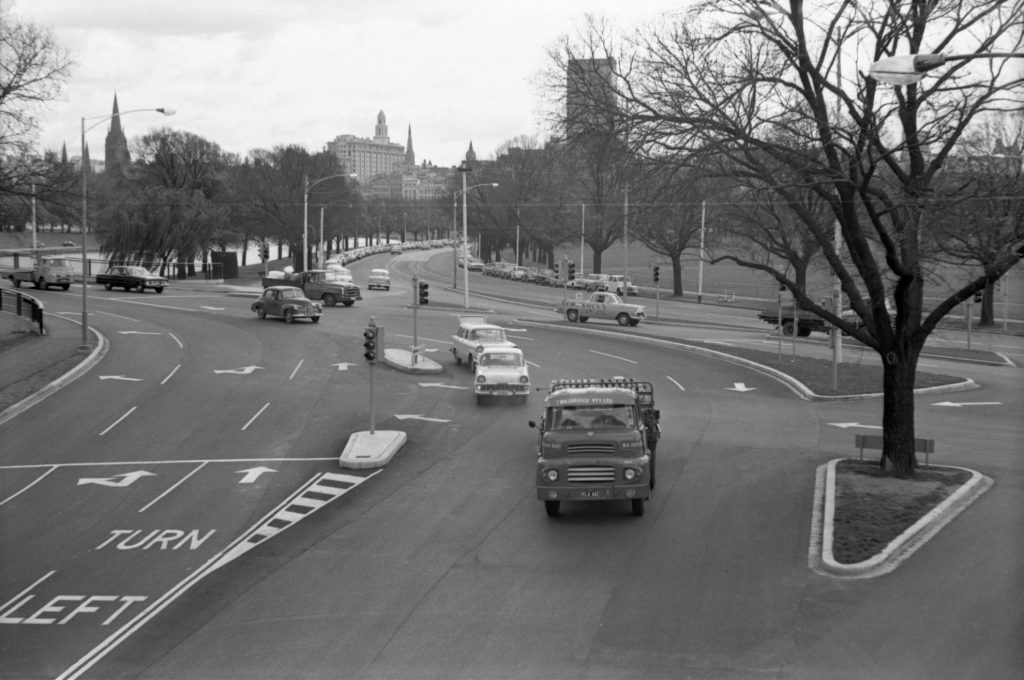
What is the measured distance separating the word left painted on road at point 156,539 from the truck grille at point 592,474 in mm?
7095

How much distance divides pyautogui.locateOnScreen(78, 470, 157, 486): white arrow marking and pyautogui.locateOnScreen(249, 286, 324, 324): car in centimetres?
2637

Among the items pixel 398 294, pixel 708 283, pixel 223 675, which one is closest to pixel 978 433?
pixel 223 675

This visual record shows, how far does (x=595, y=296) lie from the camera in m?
56.0

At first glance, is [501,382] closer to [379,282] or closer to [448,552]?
[448,552]

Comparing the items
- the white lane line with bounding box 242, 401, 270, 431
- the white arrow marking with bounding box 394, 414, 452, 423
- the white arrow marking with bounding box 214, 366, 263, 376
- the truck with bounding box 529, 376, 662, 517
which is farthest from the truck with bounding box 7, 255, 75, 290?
the truck with bounding box 529, 376, 662, 517

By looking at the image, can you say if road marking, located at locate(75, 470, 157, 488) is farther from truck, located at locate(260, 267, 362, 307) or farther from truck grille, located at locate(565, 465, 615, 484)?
truck, located at locate(260, 267, 362, 307)

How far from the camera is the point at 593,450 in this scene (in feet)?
60.1

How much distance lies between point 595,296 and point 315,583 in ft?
137

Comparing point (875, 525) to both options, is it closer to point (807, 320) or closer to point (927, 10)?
point (927, 10)

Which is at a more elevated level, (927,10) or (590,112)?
(927,10)

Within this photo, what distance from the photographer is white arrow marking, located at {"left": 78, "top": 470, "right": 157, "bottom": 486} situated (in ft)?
74.3

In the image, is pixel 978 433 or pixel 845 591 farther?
pixel 978 433

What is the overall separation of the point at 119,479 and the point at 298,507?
5.47m

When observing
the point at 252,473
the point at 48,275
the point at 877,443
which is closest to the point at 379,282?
the point at 48,275
